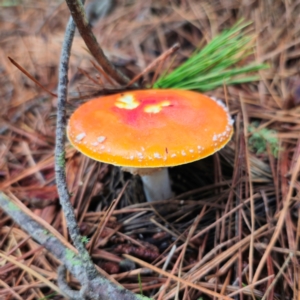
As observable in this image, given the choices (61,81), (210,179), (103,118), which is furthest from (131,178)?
(61,81)

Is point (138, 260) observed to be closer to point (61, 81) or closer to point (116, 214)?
point (116, 214)

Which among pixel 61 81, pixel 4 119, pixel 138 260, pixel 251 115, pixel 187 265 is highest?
pixel 61 81

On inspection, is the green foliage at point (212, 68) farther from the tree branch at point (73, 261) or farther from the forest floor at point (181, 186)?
the tree branch at point (73, 261)

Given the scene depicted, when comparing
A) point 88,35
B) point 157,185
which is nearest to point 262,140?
point 157,185

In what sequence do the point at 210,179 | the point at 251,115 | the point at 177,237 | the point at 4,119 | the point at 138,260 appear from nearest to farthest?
1. the point at 138,260
2. the point at 177,237
3. the point at 210,179
4. the point at 251,115
5. the point at 4,119

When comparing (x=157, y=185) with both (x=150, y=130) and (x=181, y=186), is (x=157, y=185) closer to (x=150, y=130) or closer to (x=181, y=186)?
(x=181, y=186)

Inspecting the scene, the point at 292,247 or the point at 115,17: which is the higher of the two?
the point at 115,17

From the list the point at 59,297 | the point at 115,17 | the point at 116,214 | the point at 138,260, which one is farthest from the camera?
the point at 115,17
